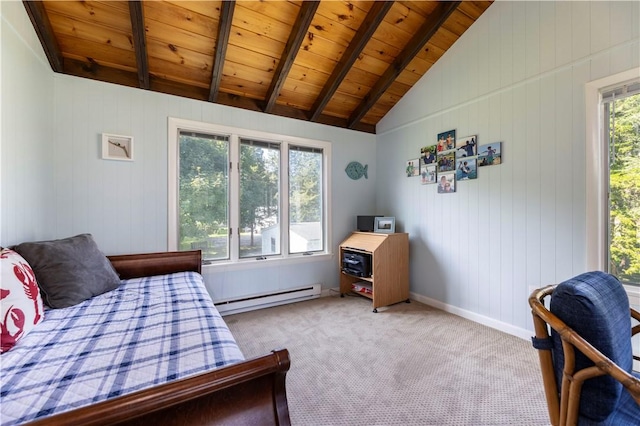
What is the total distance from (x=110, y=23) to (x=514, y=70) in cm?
354

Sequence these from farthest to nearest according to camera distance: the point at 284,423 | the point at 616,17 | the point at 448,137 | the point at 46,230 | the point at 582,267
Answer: the point at 448,137
the point at 46,230
the point at 582,267
the point at 616,17
the point at 284,423

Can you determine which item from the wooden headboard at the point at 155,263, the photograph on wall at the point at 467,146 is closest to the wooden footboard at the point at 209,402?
the wooden headboard at the point at 155,263

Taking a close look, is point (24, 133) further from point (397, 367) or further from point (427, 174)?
point (427, 174)

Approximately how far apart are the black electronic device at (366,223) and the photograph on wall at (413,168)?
0.74m

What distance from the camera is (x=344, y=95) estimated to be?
3480 mm

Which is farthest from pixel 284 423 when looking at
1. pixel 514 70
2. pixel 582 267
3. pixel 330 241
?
pixel 514 70

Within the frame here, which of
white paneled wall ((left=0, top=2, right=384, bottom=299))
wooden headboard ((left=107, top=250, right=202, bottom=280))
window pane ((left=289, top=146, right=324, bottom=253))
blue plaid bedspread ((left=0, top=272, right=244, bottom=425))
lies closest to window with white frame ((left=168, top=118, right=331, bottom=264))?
window pane ((left=289, top=146, right=324, bottom=253))

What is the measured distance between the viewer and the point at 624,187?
6.55 ft

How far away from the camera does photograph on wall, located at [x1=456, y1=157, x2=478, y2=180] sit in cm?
282

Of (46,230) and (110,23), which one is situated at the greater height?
(110,23)

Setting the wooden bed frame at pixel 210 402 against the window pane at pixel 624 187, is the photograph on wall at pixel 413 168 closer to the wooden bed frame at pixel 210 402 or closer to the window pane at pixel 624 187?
the window pane at pixel 624 187

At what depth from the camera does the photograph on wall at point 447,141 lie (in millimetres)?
2998

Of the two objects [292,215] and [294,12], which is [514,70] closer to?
[294,12]

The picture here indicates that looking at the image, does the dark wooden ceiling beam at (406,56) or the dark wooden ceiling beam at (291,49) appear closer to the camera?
the dark wooden ceiling beam at (291,49)
